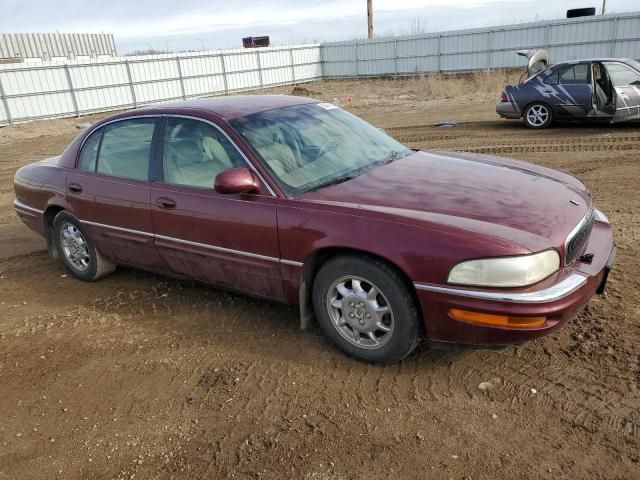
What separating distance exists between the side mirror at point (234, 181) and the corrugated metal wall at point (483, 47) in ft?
84.7

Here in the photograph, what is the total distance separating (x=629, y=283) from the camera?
4.17 metres

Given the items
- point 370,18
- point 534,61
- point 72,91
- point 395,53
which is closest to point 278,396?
point 534,61

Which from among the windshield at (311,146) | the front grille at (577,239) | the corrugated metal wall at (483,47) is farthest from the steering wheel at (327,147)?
the corrugated metal wall at (483,47)

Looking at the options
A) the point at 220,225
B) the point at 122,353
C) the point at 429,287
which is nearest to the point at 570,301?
the point at 429,287

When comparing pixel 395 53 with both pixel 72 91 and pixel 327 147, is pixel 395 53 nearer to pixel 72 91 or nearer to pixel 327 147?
pixel 72 91

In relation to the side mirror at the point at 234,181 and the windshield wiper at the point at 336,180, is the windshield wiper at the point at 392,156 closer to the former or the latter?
the windshield wiper at the point at 336,180

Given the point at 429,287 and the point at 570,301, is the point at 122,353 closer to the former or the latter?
the point at 429,287

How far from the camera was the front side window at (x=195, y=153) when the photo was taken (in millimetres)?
3797

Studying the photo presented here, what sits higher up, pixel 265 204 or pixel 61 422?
pixel 265 204

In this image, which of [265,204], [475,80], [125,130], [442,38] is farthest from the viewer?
[442,38]

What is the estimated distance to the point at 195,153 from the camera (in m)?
4.02

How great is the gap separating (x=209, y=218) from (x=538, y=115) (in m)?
10.2

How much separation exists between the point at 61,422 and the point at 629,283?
13.6ft

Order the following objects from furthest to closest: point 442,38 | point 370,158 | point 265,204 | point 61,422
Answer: point 442,38 < point 370,158 < point 265,204 < point 61,422
